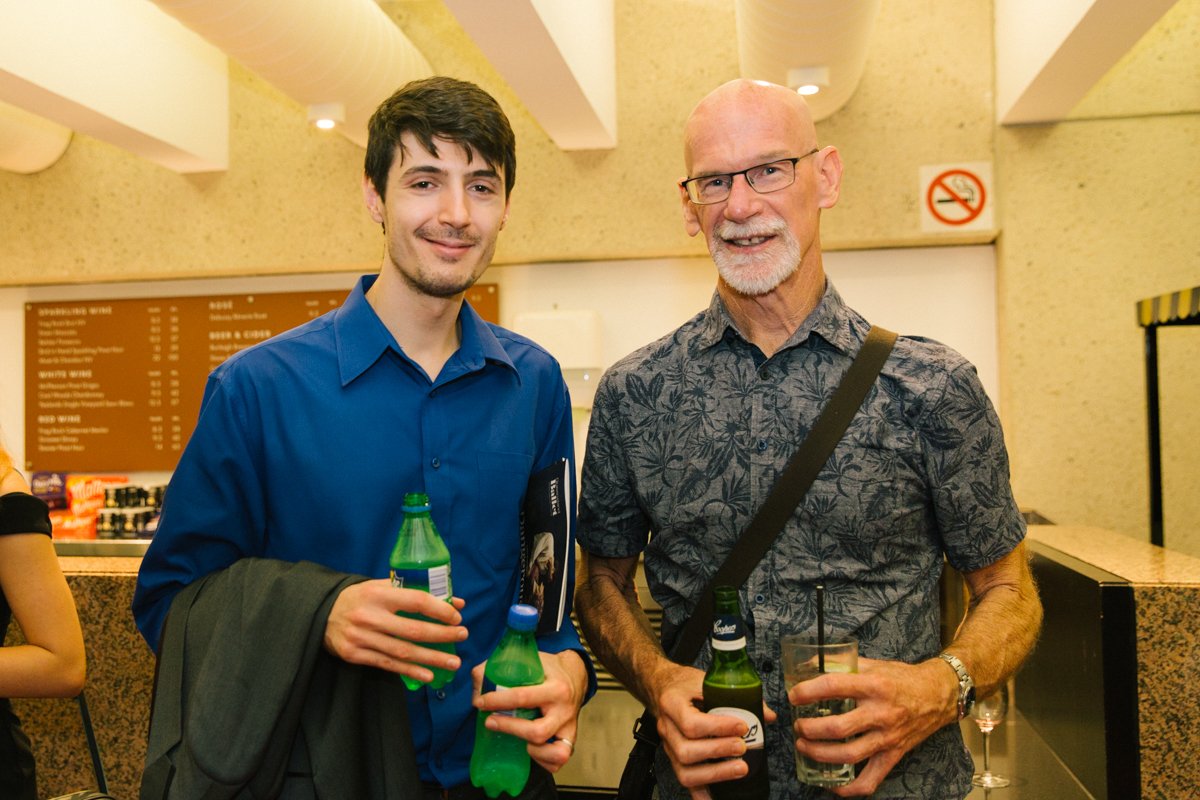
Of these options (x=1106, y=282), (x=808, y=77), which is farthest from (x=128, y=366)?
(x=1106, y=282)

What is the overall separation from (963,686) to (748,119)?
40.7 inches

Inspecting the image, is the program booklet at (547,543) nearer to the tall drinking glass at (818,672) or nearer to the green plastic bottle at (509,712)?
the green plastic bottle at (509,712)

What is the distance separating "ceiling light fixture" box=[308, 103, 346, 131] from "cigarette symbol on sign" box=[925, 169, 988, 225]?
2.64 metres

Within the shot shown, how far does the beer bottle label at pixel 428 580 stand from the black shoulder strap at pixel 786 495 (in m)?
0.50

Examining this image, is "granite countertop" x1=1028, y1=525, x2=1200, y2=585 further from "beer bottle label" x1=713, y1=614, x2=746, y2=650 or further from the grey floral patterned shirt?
"beer bottle label" x1=713, y1=614, x2=746, y2=650

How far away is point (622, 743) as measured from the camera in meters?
2.91

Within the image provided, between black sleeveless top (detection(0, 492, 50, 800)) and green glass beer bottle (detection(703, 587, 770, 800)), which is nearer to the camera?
green glass beer bottle (detection(703, 587, 770, 800))

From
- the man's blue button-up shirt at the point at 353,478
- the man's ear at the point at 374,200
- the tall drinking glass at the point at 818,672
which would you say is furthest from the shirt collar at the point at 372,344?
the tall drinking glass at the point at 818,672

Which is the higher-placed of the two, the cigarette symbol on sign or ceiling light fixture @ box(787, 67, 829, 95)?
ceiling light fixture @ box(787, 67, 829, 95)

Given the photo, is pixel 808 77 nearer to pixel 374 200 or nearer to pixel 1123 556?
pixel 1123 556

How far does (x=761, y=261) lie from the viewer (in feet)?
5.38

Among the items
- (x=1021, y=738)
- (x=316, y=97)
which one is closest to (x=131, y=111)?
(x=316, y=97)

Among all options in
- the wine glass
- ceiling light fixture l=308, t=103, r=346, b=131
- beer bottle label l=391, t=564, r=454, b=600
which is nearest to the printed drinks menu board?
ceiling light fixture l=308, t=103, r=346, b=131

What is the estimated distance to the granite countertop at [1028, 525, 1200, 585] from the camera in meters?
2.06
